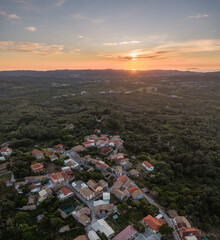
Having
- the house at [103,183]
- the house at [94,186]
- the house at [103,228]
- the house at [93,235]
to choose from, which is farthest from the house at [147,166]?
the house at [93,235]

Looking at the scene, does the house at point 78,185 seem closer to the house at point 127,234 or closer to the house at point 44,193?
the house at point 44,193

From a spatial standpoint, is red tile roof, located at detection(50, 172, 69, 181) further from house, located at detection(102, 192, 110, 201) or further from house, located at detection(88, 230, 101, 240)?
house, located at detection(88, 230, 101, 240)

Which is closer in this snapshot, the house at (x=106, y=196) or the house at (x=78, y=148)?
the house at (x=106, y=196)

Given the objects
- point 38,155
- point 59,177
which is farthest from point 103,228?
point 38,155

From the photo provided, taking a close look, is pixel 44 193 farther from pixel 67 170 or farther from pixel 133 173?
pixel 133 173

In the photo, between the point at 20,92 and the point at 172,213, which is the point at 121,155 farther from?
the point at 20,92

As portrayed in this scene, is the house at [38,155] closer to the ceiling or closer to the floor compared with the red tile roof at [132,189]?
closer to the ceiling
